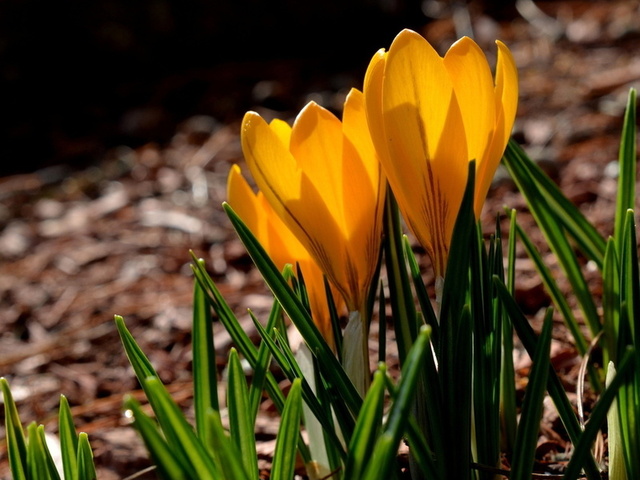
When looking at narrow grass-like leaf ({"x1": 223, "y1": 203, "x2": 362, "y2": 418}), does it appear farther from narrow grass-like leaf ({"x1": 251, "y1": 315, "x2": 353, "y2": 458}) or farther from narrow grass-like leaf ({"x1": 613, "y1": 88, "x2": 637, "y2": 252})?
narrow grass-like leaf ({"x1": 613, "y1": 88, "x2": 637, "y2": 252})

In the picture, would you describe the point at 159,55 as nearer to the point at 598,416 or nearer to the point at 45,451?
the point at 45,451

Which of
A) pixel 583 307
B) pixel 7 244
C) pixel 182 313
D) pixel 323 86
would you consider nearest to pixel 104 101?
pixel 323 86

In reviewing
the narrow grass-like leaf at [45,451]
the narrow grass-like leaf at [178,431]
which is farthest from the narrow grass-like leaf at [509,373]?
the narrow grass-like leaf at [45,451]

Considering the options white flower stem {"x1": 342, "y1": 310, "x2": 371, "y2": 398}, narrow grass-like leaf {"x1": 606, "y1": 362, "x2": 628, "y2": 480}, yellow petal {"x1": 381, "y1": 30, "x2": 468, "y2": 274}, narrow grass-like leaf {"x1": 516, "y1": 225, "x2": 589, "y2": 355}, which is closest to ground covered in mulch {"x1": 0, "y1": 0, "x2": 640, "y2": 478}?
narrow grass-like leaf {"x1": 516, "y1": 225, "x2": 589, "y2": 355}

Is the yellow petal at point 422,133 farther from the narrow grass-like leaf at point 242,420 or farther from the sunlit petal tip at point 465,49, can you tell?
the narrow grass-like leaf at point 242,420

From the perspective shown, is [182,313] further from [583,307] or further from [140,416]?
[140,416]

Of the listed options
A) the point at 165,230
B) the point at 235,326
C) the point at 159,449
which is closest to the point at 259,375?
the point at 235,326
